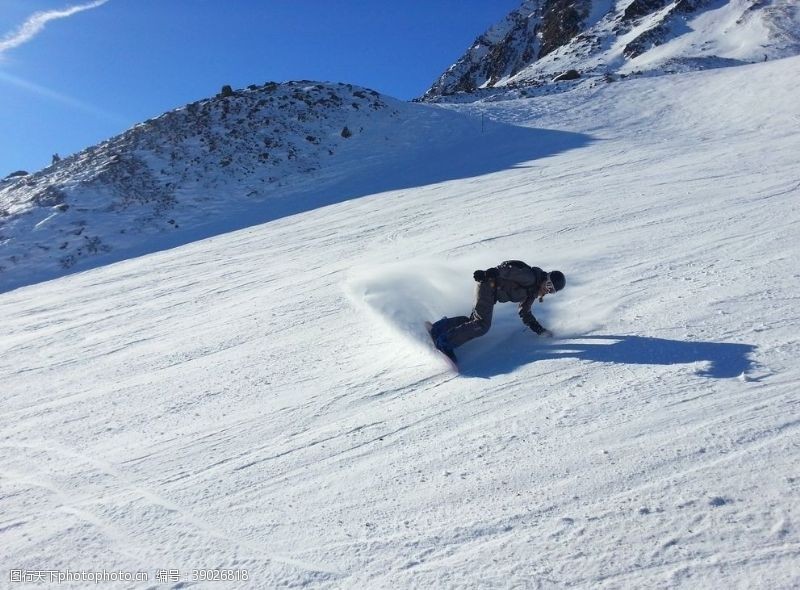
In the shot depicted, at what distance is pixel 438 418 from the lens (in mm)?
4562

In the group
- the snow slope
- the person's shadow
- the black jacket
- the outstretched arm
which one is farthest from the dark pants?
the snow slope

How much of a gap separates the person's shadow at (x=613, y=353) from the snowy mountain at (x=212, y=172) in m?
12.6

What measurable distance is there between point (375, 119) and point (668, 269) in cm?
2123

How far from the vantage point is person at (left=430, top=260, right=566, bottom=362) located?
556 centimetres

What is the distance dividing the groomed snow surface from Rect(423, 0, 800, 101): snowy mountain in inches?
1139

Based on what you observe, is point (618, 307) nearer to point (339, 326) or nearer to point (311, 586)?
point (339, 326)

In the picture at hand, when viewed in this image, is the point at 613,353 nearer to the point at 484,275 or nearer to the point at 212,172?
the point at 484,275

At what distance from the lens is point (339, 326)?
7.16 meters

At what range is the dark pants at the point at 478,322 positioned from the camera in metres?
5.56

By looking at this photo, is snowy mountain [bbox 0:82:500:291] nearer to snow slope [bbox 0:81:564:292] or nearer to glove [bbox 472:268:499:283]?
snow slope [bbox 0:81:564:292]

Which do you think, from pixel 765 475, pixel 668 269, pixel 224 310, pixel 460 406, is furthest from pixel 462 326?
pixel 224 310

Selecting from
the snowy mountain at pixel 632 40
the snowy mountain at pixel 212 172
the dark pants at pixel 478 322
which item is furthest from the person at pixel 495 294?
the snowy mountain at pixel 632 40

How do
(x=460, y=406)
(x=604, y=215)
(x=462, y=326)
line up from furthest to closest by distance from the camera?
(x=604, y=215) → (x=462, y=326) → (x=460, y=406)

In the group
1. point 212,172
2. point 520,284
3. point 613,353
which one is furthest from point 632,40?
point 613,353
